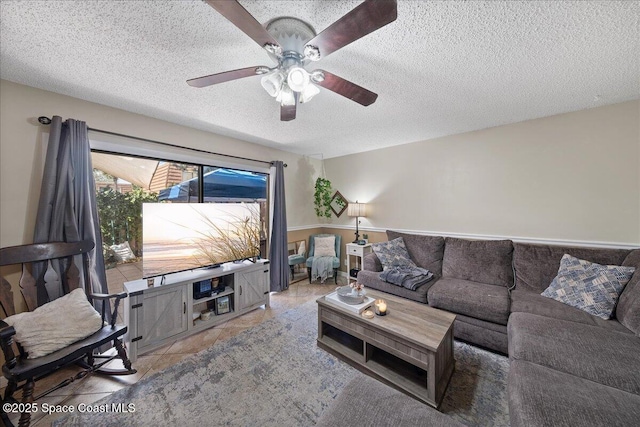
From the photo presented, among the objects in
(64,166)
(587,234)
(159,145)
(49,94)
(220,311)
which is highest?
(49,94)

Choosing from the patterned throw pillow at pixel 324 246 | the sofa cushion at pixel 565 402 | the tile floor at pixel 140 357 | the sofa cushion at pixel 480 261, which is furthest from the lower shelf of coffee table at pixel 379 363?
the patterned throw pillow at pixel 324 246

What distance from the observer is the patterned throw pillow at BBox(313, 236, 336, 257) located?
13.1ft

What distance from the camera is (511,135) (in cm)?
270

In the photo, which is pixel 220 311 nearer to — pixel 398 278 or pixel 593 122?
pixel 398 278

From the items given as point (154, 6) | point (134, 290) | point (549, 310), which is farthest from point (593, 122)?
point (134, 290)

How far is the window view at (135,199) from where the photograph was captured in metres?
→ 2.36

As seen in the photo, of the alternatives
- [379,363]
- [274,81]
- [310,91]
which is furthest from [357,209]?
[274,81]

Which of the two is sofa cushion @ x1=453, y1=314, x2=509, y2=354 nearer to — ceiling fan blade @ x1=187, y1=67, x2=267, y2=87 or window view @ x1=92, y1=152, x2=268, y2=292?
window view @ x1=92, y1=152, x2=268, y2=292

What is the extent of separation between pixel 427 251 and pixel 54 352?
365 cm

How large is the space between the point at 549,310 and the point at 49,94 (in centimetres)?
468

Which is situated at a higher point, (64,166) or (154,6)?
(154,6)

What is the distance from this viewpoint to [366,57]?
1.53 meters

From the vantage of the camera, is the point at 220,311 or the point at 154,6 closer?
the point at 154,6

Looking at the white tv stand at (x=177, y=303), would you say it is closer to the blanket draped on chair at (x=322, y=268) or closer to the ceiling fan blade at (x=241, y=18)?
the blanket draped on chair at (x=322, y=268)
